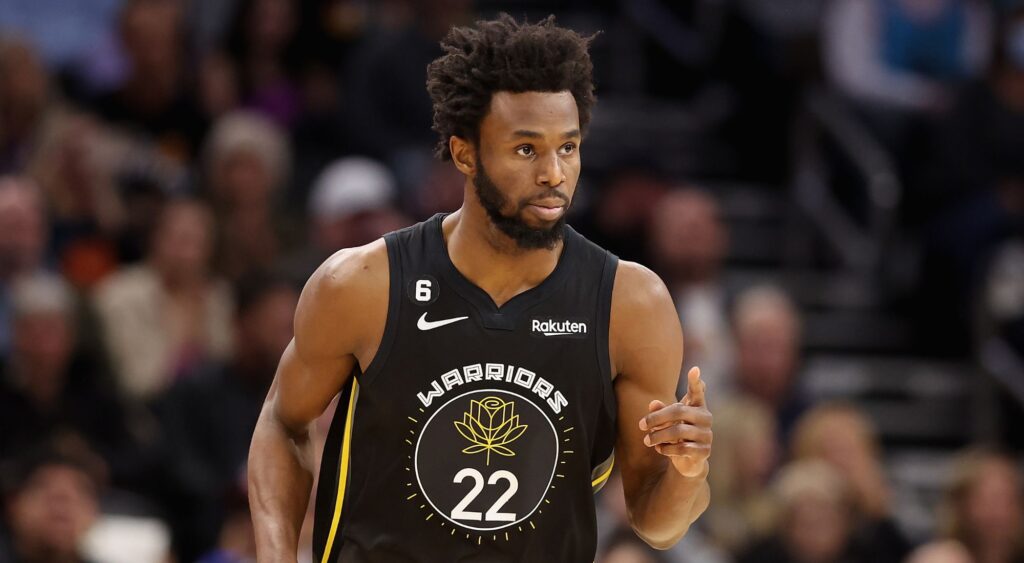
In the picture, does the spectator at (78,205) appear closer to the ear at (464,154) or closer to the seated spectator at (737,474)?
the seated spectator at (737,474)

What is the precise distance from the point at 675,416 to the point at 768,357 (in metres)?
4.82

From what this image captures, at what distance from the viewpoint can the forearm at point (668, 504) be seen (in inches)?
169

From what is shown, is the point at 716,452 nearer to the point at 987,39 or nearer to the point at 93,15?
the point at 987,39

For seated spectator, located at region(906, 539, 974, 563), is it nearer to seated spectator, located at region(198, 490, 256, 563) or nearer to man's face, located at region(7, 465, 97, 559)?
seated spectator, located at region(198, 490, 256, 563)

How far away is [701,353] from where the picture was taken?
8750mm

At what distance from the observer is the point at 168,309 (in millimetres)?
8594

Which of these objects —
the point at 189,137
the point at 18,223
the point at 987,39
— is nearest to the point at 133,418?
the point at 18,223

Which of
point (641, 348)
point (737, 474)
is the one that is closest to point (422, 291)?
point (641, 348)

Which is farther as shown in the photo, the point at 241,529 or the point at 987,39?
the point at 987,39

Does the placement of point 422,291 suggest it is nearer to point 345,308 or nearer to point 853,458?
point 345,308

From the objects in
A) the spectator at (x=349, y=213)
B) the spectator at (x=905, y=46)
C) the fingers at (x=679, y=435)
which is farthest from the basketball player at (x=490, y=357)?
the spectator at (x=905, y=46)

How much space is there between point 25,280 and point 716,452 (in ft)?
11.1

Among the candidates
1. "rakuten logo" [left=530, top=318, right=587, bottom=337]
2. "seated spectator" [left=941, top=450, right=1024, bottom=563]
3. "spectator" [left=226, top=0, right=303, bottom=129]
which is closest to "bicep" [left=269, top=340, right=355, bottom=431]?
"rakuten logo" [left=530, top=318, right=587, bottom=337]

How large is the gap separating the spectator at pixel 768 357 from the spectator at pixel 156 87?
3.19 meters
